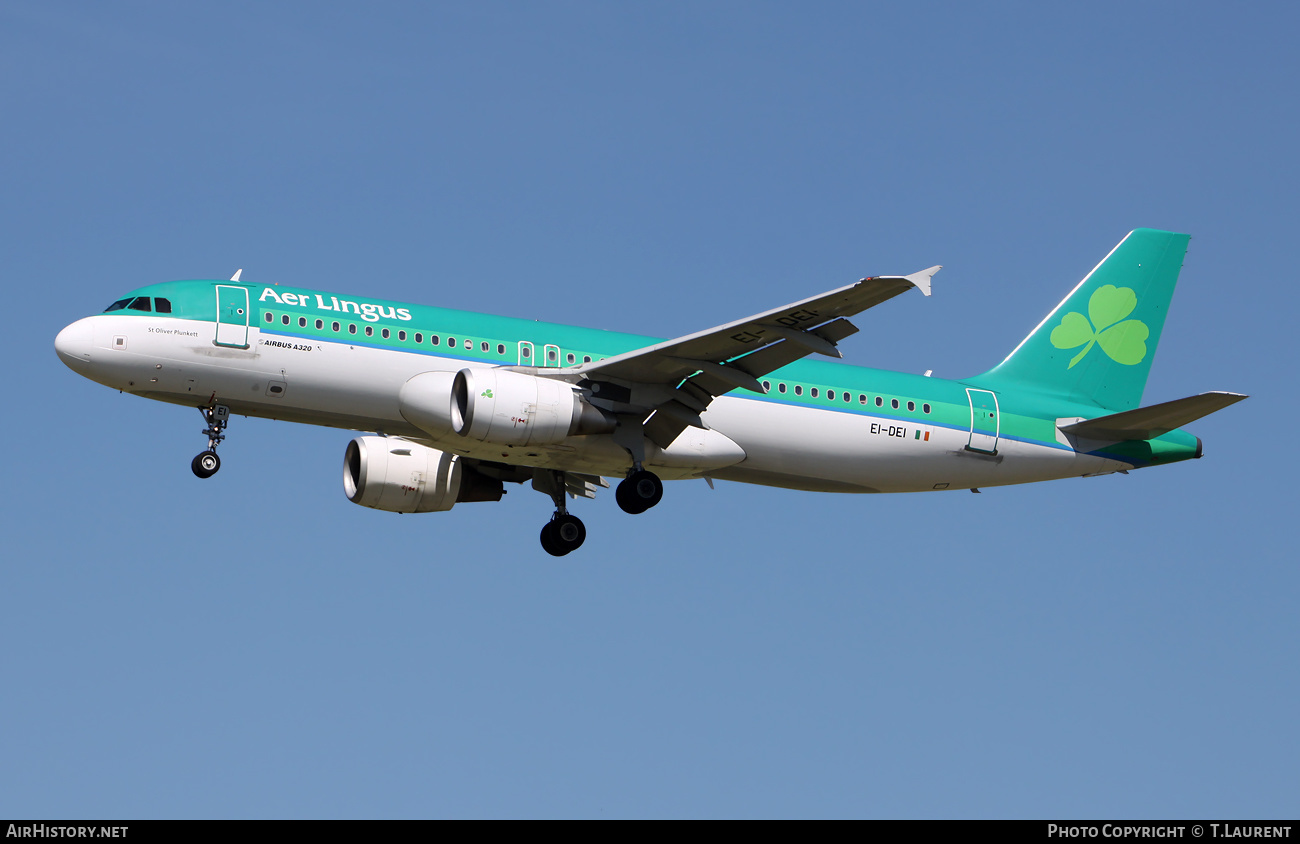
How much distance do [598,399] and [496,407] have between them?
2309mm

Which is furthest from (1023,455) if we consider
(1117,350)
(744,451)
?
(744,451)

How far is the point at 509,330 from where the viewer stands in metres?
30.1

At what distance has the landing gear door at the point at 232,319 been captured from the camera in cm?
Answer: 2825

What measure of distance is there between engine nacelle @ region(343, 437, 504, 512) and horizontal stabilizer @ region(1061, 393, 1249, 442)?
13.9m

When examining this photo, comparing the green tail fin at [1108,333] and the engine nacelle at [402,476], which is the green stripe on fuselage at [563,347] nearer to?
the green tail fin at [1108,333]

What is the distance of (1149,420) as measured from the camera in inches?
1288

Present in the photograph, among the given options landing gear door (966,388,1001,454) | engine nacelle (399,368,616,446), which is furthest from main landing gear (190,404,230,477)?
landing gear door (966,388,1001,454)

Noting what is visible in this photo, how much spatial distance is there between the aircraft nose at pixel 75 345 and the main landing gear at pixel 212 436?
233cm

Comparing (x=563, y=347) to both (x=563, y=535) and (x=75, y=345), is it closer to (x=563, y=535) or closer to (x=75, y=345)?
(x=563, y=535)

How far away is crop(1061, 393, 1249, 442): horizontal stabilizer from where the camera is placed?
3025 cm

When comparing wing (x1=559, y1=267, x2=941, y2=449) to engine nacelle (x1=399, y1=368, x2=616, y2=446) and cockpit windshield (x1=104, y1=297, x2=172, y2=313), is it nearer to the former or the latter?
engine nacelle (x1=399, y1=368, x2=616, y2=446)

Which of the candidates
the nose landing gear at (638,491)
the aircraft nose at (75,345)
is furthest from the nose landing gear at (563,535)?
the aircraft nose at (75,345)
